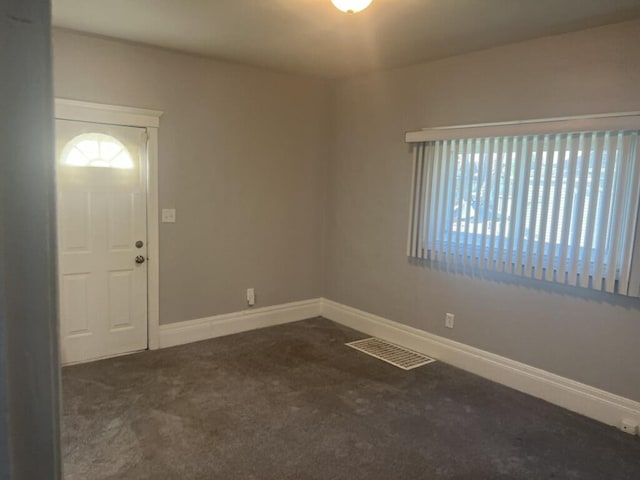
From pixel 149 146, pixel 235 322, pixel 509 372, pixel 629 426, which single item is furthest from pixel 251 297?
pixel 629 426

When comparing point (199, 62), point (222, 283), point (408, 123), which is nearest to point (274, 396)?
point (222, 283)

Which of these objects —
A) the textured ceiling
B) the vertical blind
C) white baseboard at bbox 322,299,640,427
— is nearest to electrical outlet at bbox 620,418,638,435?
white baseboard at bbox 322,299,640,427

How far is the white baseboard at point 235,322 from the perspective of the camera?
420 centimetres

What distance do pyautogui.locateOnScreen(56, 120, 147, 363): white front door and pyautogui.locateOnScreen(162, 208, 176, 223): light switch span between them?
0.55 feet

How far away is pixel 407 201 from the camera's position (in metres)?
4.26

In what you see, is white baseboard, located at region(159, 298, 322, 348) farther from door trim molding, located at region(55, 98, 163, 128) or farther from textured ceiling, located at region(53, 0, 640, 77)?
textured ceiling, located at region(53, 0, 640, 77)

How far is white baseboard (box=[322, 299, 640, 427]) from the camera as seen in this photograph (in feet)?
9.99

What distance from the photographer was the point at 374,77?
4504mm

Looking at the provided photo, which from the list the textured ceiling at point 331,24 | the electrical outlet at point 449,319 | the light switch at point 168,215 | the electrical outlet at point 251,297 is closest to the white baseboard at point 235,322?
the electrical outlet at point 251,297

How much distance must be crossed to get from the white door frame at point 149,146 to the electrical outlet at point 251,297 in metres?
0.90

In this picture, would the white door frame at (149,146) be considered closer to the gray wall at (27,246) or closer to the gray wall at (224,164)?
the gray wall at (224,164)

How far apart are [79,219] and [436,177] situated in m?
2.90

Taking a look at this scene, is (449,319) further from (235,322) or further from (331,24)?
(331,24)

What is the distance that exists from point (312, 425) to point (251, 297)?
77.3 inches
